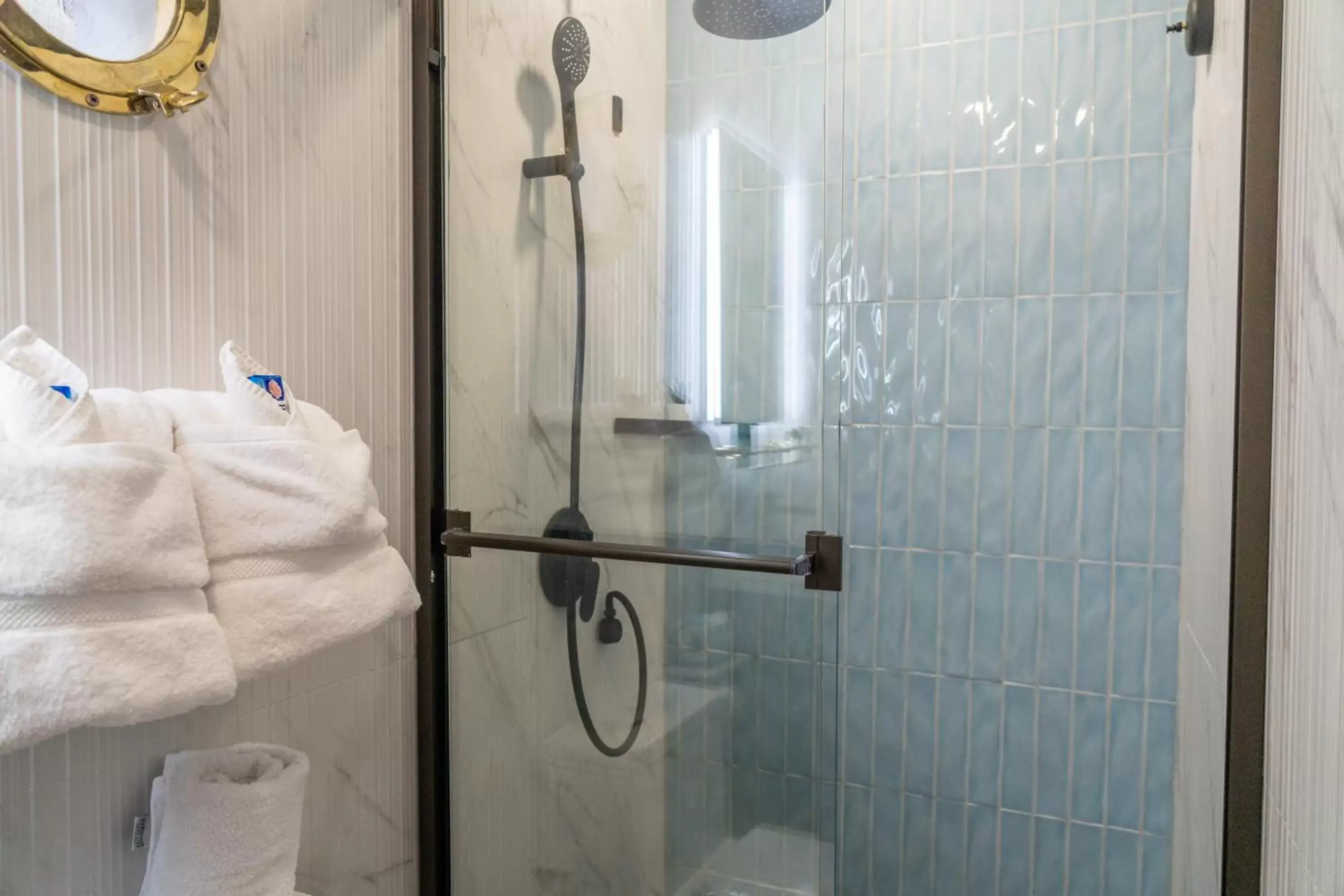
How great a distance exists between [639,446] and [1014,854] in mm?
1234

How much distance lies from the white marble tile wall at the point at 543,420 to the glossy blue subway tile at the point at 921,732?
2.55 ft

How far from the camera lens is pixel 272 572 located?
88 cm

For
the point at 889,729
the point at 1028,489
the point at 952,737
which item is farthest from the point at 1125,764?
the point at 1028,489

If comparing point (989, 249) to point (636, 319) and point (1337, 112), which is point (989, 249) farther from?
point (1337, 112)

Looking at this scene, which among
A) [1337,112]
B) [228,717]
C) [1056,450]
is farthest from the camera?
[1056,450]

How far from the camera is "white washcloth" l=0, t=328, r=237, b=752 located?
0.69 m

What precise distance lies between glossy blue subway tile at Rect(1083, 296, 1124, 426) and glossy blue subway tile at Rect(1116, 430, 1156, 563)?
5cm

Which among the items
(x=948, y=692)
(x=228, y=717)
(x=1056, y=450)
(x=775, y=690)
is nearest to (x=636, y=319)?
(x=775, y=690)

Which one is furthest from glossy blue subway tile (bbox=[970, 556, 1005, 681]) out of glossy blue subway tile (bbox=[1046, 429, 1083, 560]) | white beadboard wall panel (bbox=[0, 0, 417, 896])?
white beadboard wall panel (bbox=[0, 0, 417, 896])

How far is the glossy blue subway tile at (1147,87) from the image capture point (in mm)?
1701

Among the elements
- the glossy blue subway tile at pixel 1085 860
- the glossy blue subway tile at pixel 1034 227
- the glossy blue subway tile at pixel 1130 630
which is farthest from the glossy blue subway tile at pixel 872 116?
the glossy blue subway tile at pixel 1085 860

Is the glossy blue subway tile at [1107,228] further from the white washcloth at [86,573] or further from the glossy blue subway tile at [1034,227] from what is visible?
the white washcloth at [86,573]

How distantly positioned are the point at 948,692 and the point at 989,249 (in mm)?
893

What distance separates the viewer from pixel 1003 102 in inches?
71.4
